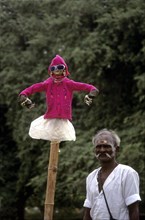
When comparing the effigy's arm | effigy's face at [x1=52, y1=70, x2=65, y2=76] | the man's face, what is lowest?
the man's face

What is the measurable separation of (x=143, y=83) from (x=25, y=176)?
395cm

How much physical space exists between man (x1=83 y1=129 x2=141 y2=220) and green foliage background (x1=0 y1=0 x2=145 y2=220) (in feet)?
20.3

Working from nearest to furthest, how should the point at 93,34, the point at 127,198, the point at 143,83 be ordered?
the point at 127,198 → the point at 143,83 → the point at 93,34

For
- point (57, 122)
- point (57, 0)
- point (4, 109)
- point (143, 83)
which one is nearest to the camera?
point (57, 122)

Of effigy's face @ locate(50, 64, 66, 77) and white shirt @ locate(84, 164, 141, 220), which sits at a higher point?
effigy's face @ locate(50, 64, 66, 77)

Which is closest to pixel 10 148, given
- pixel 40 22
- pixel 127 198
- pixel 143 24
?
pixel 40 22

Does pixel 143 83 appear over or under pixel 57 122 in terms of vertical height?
over

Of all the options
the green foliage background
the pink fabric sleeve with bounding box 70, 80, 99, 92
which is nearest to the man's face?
the pink fabric sleeve with bounding box 70, 80, 99, 92

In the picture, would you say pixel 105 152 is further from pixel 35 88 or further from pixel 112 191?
pixel 35 88

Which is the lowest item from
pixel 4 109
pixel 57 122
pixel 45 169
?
pixel 57 122

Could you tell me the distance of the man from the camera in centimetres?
298

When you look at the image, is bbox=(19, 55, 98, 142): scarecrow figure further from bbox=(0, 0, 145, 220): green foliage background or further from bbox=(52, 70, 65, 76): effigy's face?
bbox=(0, 0, 145, 220): green foliage background

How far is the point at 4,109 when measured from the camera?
1326 centimetres

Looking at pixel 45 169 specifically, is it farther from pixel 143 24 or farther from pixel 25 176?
pixel 143 24
